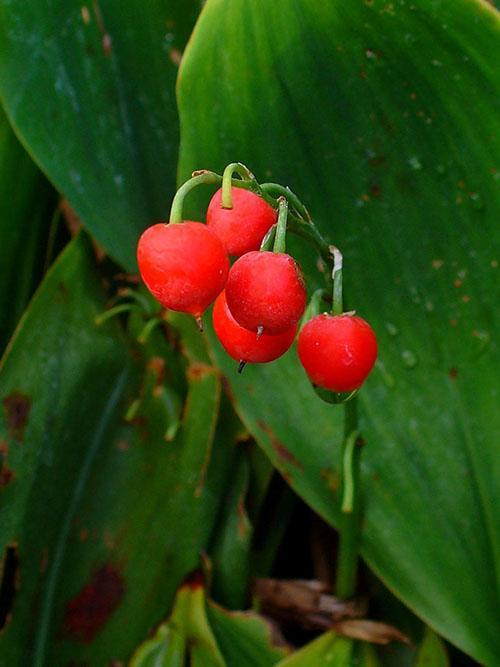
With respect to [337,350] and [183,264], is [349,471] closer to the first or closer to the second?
[337,350]

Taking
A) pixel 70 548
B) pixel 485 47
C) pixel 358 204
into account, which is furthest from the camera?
pixel 70 548

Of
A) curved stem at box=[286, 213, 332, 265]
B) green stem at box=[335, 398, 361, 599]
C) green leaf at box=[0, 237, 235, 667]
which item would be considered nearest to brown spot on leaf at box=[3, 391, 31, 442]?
green leaf at box=[0, 237, 235, 667]

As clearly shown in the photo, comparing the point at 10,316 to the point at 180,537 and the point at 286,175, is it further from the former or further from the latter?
the point at 286,175

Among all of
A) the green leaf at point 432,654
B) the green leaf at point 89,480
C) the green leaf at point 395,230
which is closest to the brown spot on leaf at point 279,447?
the green leaf at point 395,230

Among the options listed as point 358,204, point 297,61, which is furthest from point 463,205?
point 297,61

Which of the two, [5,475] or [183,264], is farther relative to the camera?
[5,475]

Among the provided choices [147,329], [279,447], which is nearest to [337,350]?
[279,447]
